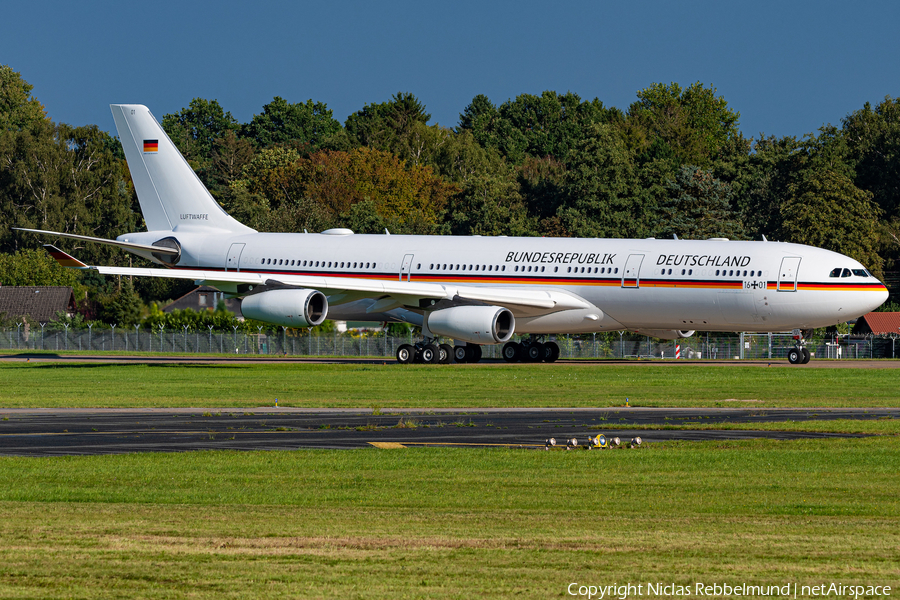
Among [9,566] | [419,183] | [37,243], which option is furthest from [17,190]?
[9,566]

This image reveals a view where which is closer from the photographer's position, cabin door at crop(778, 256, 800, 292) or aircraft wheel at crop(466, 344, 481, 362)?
cabin door at crop(778, 256, 800, 292)

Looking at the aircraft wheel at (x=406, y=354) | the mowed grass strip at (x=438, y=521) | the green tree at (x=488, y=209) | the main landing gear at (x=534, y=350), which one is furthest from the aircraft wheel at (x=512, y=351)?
the green tree at (x=488, y=209)

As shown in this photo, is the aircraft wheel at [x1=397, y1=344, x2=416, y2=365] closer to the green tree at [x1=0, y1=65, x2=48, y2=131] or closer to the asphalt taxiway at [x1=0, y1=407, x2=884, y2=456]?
the asphalt taxiway at [x1=0, y1=407, x2=884, y2=456]

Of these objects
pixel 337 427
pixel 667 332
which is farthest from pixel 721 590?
pixel 667 332

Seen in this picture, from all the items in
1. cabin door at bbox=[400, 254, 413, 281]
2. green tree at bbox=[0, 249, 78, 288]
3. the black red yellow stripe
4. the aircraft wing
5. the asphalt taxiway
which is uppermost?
green tree at bbox=[0, 249, 78, 288]

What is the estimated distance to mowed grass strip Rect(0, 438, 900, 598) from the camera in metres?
10.8

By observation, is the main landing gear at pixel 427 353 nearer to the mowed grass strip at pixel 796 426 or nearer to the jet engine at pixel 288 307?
the jet engine at pixel 288 307

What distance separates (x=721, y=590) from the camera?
10.2 metres

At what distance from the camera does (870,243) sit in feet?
324

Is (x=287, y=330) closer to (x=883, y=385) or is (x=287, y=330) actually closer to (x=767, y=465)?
(x=883, y=385)

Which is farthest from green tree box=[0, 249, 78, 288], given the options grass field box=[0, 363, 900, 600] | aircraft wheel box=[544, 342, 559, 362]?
grass field box=[0, 363, 900, 600]

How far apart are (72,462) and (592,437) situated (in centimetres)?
Result: 912

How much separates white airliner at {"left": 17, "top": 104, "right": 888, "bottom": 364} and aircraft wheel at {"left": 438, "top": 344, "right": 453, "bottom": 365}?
6 centimetres

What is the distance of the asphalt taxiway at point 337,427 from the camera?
23219 millimetres
